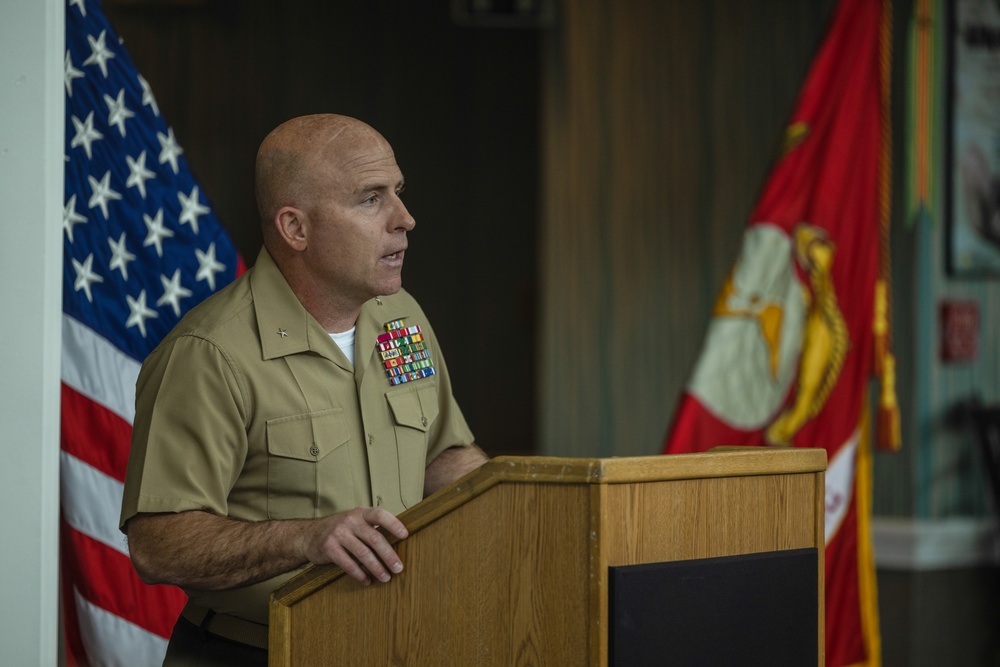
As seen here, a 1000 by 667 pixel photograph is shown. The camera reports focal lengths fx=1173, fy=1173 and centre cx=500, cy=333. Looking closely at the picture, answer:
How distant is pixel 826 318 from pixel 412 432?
181 cm

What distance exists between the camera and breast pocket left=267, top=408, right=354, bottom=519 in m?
1.54

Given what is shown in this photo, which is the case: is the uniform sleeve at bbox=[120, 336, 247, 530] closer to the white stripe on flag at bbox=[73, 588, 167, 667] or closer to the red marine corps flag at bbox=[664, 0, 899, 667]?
the white stripe on flag at bbox=[73, 588, 167, 667]

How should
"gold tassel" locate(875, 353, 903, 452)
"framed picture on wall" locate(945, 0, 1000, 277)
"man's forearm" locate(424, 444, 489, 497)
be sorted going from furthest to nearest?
"framed picture on wall" locate(945, 0, 1000, 277)
"gold tassel" locate(875, 353, 903, 452)
"man's forearm" locate(424, 444, 489, 497)

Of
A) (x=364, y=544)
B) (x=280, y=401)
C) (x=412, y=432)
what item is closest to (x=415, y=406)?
(x=412, y=432)

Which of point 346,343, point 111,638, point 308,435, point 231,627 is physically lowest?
point 111,638

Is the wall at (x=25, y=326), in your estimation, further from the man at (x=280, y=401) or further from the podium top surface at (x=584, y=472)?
the podium top surface at (x=584, y=472)

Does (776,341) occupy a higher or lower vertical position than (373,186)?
lower

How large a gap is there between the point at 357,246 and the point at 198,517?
0.42 metres

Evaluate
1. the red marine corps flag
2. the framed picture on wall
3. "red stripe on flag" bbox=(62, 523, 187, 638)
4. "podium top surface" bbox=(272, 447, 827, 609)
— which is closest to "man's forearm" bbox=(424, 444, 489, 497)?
"podium top surface" bbox=(272, 447, 827, 609)

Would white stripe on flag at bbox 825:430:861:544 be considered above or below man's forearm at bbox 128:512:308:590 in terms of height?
below

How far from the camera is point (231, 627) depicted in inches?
61.6

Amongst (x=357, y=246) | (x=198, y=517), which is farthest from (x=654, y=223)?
(x=198, y=517)

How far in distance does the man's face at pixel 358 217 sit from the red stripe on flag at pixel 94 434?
2.40ft

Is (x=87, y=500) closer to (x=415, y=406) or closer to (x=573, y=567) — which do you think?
(x=415, y=406)
